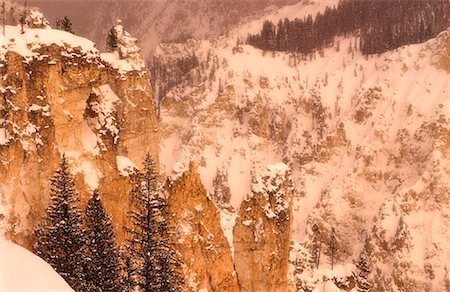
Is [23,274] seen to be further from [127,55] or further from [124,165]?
[127,55]

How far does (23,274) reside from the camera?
33.7ft

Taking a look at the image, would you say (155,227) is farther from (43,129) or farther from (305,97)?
(305,97)

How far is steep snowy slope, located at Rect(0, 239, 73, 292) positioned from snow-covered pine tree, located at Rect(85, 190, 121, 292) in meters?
14.3

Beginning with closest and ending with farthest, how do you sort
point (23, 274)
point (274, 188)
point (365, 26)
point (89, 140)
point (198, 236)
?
1. point (23, 274)
2. point (198, 236)
3. point (89, 140)
4. point (274, 188)
5. point (365, 26)

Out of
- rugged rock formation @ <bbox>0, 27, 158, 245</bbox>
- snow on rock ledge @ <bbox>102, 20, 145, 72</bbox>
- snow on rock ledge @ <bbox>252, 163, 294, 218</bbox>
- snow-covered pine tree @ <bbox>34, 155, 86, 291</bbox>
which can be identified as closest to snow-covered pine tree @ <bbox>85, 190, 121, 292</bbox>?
snow-covered pine tree @ <bbox>34, 155, 86, 291</bbox>

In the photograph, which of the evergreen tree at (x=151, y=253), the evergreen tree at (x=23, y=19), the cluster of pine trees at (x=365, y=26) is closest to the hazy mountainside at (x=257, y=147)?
the evergreen tree at (x=23, y=19)

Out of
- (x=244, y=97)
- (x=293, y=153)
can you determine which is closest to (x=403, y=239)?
(x=293, y=153)

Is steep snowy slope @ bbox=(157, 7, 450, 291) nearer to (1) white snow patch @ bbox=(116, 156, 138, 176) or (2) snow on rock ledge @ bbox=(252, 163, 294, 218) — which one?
(1) white snow patch @ bbox=(116, 156, 138, 176)

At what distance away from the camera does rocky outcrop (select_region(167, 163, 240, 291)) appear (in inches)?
1270

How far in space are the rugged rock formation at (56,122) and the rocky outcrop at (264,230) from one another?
8320 mm

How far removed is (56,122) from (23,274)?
71.9 ft

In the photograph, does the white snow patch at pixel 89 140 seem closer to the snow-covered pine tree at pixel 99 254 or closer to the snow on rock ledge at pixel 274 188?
the snow-covered pine tree at pixel 99 254

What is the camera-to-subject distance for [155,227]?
25.6 meters

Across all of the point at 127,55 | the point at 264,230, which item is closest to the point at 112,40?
the point at 127,55
